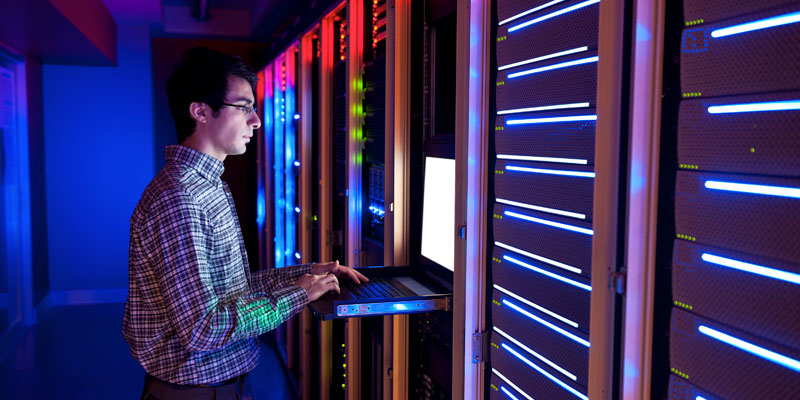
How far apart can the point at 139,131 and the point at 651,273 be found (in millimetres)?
7021

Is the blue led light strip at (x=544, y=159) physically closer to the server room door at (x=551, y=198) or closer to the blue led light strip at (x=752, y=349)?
the server room door at (x=551, y=198)

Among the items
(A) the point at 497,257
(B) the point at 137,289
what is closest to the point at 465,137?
(A) the point at 497,257

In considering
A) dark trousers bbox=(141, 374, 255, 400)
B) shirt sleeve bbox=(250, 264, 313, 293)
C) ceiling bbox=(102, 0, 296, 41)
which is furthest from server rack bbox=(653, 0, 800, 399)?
ceiling bbox=(102, 0, 296, 41)

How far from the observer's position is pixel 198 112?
1590 mm

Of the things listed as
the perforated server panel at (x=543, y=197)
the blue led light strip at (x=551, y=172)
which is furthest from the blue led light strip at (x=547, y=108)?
the blue led light strip at (x=551, y=172)

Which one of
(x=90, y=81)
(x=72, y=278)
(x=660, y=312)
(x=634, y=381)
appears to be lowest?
(x=72, y=278)

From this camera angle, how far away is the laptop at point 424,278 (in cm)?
169

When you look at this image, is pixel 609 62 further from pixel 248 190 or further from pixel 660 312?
pixel 248 190

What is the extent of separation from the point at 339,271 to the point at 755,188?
4.34ft

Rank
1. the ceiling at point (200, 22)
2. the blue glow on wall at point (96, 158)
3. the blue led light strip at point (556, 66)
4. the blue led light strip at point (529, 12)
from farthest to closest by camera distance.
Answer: the blue glow on wall at point (96, 158), the ceiling at point (200, 22), the blue led light strip at point (529, 12), the blue led light strip at point (556, 66)

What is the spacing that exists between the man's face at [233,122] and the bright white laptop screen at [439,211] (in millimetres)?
575

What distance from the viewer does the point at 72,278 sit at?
23.3ft

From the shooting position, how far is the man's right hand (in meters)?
1.64

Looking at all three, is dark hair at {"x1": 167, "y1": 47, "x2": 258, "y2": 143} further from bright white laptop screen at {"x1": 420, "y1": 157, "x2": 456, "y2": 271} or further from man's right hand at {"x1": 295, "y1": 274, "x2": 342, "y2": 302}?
bright white laptop screen at {"x1": 420, "y1": 157, "x2": 456, "y2": 271}
